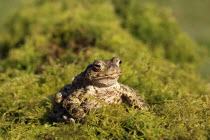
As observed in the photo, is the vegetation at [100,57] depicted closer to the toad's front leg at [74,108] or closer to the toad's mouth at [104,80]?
the toad's front leg at [74,108]

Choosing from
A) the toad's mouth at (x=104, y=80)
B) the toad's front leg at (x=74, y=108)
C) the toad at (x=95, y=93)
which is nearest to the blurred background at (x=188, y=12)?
the toad at (x=95, y=93)

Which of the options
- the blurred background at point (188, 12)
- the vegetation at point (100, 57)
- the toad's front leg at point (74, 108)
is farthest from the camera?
the blurred background at point (188, 12)

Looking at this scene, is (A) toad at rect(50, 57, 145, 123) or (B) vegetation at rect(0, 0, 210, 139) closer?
(B) vegetation at rect(0, 0, 210, 139)

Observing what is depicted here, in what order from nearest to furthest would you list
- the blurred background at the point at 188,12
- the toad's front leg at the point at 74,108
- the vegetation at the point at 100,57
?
the vegetation at the point at 100,57 → the toad's front leg at the point at 74,108 → the blurred background at the point at 188,12

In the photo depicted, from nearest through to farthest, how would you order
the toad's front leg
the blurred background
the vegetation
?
the vegetation
the toad's front leg
the blurred background

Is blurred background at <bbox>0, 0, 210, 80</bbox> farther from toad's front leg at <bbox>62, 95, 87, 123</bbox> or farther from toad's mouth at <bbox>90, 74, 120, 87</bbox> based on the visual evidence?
toad's front leg at <bbox>62, 95, 87, 123</bbox>

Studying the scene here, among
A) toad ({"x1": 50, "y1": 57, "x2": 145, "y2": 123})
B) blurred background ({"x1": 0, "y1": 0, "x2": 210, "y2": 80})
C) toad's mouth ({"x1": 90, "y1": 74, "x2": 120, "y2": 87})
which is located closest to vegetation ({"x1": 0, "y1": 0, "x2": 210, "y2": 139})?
toad ({"x1": 50, "y1": 57, "x2": 145, "y2": 123})

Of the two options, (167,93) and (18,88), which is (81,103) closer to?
(167,93)
